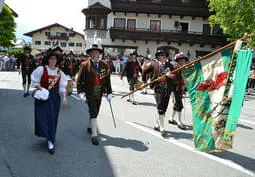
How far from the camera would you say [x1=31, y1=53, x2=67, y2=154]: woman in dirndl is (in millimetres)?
4590

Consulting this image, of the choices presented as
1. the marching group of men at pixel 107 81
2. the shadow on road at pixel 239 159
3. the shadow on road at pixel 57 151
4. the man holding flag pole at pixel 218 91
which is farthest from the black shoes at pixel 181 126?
the man holding flag pole at pixel 218 91

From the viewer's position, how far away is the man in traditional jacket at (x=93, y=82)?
5316 millimetres

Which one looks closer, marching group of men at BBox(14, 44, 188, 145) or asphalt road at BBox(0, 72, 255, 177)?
asphalt road at BBox(0, 72, 255, 177)

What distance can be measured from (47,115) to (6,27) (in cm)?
3343

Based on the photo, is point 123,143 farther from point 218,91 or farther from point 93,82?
point 218,91

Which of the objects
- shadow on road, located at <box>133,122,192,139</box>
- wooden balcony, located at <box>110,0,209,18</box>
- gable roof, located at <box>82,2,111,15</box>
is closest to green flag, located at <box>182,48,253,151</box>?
shadow on road, located at <box>133,122,192,139</box>

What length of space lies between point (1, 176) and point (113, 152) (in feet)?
6.19

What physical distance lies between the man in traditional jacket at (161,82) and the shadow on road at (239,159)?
1.40 m

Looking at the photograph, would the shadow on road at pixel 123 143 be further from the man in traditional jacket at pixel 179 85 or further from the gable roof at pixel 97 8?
the gable roof at pixel 97 8

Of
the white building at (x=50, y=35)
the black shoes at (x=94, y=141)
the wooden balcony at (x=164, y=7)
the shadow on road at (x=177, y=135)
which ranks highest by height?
the wooden balcony at (x=164, y=7)

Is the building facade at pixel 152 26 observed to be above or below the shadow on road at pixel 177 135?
above

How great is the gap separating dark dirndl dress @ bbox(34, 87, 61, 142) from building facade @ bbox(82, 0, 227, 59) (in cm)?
2549

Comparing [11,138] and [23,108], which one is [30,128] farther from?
[23,108]

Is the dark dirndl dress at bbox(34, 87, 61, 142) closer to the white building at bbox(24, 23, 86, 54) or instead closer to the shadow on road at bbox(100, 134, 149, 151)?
the shadow on road at bbox(100, 134, 149, 151)
